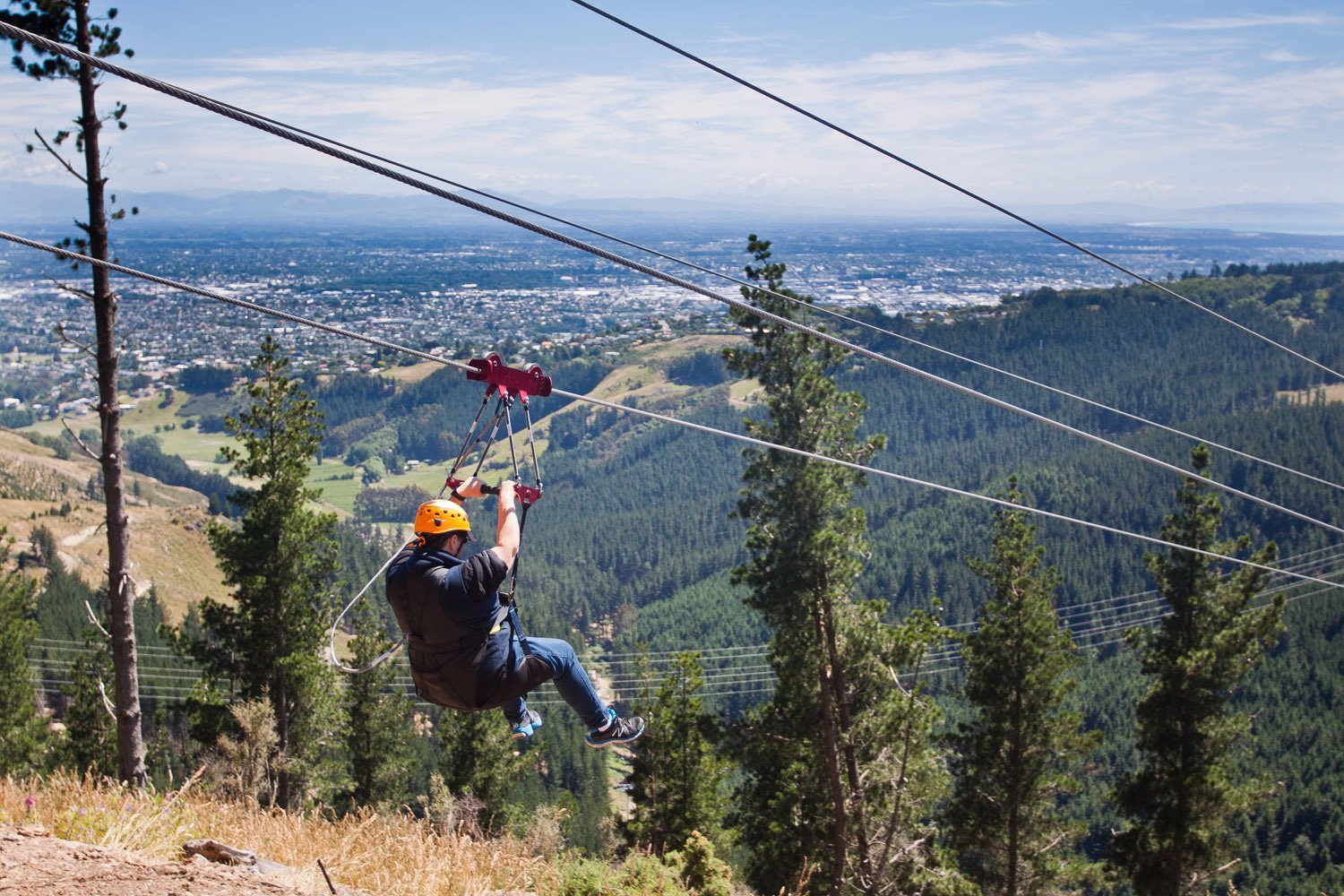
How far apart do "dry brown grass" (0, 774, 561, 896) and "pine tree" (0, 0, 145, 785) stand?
3.69 meters

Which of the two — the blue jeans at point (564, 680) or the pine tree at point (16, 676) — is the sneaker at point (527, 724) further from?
the pine tree at point (16, 676)

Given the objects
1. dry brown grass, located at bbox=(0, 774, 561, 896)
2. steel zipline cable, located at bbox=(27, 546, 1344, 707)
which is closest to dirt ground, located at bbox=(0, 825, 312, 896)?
dry brown grass, located at bbox=(0, 774, 561, 896)

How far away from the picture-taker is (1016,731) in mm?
18953

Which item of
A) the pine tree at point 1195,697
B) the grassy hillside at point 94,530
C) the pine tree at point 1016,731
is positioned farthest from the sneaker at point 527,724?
the grassy hillside at point 94,530

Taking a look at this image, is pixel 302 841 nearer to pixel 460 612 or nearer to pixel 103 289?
pixel 460 612

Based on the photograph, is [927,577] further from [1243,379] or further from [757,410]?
[1243,379]

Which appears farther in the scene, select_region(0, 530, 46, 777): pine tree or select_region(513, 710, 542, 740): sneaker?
select_region(0, 530, 46, 777): pine tree

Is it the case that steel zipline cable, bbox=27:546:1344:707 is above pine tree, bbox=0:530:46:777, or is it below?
below

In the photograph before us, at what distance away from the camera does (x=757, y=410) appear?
186 m

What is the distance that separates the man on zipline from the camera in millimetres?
5227

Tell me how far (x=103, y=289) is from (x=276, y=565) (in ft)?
27.0

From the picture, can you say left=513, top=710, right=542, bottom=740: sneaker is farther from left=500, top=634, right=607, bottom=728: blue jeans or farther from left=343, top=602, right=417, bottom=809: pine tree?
left=343, top=602, right=417, bottom=809: pine tree

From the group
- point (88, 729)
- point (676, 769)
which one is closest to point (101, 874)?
point (676, 769)

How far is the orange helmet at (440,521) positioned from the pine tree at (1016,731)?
49.2ft
